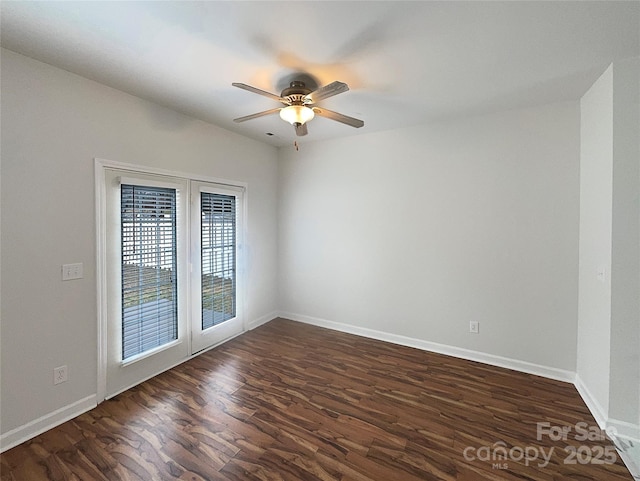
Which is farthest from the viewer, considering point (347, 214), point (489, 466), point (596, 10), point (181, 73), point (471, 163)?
point (347, 214)

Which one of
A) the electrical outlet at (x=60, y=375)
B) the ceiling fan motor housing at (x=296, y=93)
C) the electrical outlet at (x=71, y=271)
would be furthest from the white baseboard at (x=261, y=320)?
the ceiling fan motor housing at (x=296, y=93)

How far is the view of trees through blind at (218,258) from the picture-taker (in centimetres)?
325

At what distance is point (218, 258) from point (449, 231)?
2786mm

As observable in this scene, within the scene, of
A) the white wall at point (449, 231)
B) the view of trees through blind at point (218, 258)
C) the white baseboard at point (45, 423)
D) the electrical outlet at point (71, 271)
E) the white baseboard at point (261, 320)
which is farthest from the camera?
the white baseboard at point (261, 320)

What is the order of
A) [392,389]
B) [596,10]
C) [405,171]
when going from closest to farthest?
[596,10]
[392,389]
[405,171]

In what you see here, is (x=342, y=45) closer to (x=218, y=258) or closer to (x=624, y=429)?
(x=218, y=258)

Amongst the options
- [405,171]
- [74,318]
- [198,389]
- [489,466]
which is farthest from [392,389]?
[74,318]

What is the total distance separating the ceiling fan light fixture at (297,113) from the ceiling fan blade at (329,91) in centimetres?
8

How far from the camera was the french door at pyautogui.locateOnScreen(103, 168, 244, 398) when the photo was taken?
7.93 feet

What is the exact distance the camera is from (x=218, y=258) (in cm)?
343

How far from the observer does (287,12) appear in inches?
59.5

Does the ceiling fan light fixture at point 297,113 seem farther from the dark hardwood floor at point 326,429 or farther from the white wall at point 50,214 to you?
the dark hardwood floor at point 326,429

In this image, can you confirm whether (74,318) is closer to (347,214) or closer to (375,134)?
(347,214)

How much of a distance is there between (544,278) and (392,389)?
184 centimetres
